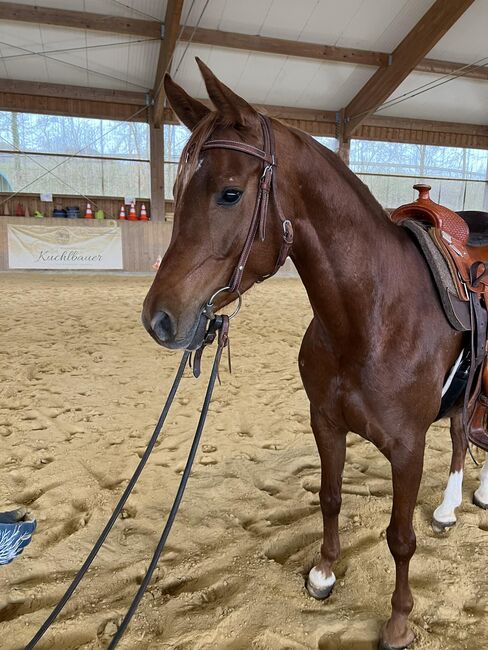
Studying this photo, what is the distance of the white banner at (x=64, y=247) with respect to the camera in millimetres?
10125

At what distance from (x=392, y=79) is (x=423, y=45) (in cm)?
139

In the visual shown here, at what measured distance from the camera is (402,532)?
54.5 inches

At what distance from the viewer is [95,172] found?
38.7 ft

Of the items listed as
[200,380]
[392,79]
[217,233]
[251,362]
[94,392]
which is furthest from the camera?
[392,79]

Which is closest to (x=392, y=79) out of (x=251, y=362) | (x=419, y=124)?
(x=419, y=124)

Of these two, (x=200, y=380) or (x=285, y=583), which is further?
(x=200, y=380)

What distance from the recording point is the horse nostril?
3.22 ft

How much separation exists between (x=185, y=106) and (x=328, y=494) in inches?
55.3

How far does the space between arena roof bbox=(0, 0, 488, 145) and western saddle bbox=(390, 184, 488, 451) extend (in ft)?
28.0

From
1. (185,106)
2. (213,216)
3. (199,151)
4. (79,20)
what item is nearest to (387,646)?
(213,216)

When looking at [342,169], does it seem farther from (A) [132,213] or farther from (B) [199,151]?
(A) [132,213]

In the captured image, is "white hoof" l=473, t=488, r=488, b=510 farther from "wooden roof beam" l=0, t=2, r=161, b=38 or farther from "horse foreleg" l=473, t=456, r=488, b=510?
"wooden roof beam" l=0, t=2, r=161, b=38

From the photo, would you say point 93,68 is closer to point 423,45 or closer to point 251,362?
point 423,45

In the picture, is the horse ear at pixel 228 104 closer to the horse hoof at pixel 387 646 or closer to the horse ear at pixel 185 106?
the horse ear at pixel 185 106
